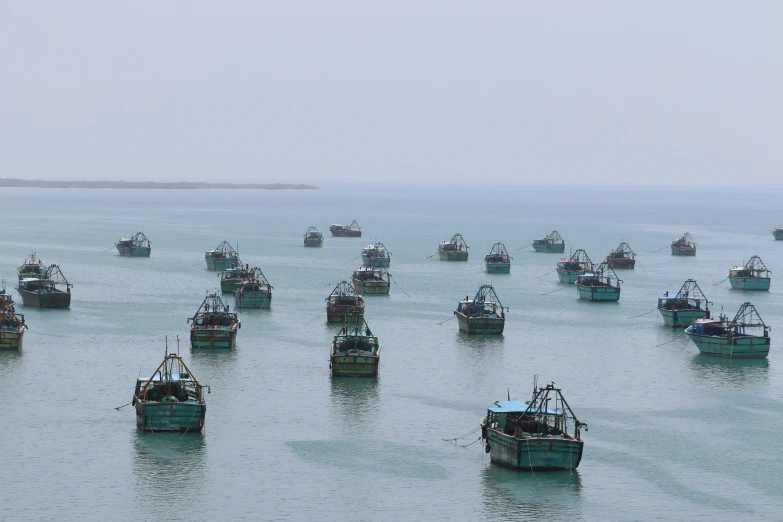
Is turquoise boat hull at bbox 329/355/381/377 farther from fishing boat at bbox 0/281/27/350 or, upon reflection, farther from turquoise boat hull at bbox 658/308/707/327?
turquoise boat hull at bbox 658/308/707/327

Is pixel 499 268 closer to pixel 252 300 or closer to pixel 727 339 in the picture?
pixel 252 300

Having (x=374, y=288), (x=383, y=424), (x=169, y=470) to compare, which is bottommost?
(x=169, y=470)

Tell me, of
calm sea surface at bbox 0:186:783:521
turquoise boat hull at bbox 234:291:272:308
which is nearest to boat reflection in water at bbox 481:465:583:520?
calm sea surface at bbox 0:186:783:521

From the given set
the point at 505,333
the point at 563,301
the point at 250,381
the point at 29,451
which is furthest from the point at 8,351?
the point at 563,301

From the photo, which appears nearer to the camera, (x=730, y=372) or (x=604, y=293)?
(x=730, y=372)

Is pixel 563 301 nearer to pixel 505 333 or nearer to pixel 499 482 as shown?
pixel 505 333

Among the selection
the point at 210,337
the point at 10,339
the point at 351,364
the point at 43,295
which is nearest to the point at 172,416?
the point at 351,364

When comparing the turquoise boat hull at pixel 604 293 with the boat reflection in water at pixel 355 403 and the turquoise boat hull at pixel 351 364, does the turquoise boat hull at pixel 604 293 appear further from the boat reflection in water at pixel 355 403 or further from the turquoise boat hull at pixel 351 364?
the turquoise boat hull at pixel 351 364
